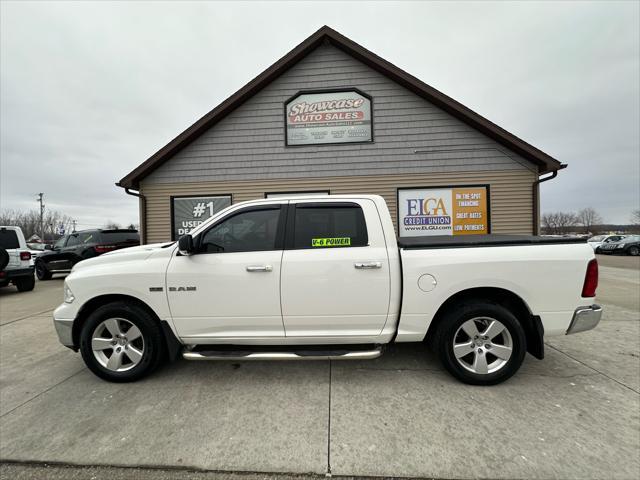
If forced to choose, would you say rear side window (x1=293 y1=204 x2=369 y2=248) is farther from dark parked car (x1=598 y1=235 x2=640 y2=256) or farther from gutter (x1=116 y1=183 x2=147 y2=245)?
dark parked car (x1=598 y1=235 x2=640 y2=256)

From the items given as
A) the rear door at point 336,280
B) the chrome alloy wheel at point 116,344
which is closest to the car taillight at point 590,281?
the rear door at point 336,280

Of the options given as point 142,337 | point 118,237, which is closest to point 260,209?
point 142,337

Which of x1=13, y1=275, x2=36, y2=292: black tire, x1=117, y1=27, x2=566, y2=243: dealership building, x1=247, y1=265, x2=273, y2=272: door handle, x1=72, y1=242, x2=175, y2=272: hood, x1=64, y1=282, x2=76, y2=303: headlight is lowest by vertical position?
x1=13, y1=275, x2=36, y2=292: black tire

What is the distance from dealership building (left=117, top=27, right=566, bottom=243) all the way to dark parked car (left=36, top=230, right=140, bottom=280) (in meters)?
3.74

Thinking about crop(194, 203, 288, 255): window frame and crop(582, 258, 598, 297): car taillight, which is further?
crop(194, 203, 288, 255): window frame

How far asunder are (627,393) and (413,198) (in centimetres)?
536

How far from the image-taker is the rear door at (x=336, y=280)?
A: 2762 millimetres

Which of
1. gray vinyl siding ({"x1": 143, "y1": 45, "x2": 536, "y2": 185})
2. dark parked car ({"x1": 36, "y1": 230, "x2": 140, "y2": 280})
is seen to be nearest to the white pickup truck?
gray vinyl siding ({"x1": 143, "y1": 45, "x2": 536, "y2": 185})

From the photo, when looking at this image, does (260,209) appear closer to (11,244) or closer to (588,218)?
(11,244)

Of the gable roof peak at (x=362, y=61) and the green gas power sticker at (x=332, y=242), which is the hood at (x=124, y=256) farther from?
the gable roof peak at (x=362, y=61)

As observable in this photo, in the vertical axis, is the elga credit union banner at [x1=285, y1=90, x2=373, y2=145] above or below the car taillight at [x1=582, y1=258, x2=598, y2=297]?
above

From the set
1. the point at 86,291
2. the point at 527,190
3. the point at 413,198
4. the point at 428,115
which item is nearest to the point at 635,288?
the point at 527,190

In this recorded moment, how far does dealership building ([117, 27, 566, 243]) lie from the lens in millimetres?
7316

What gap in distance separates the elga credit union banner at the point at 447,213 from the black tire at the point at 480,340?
463cm
